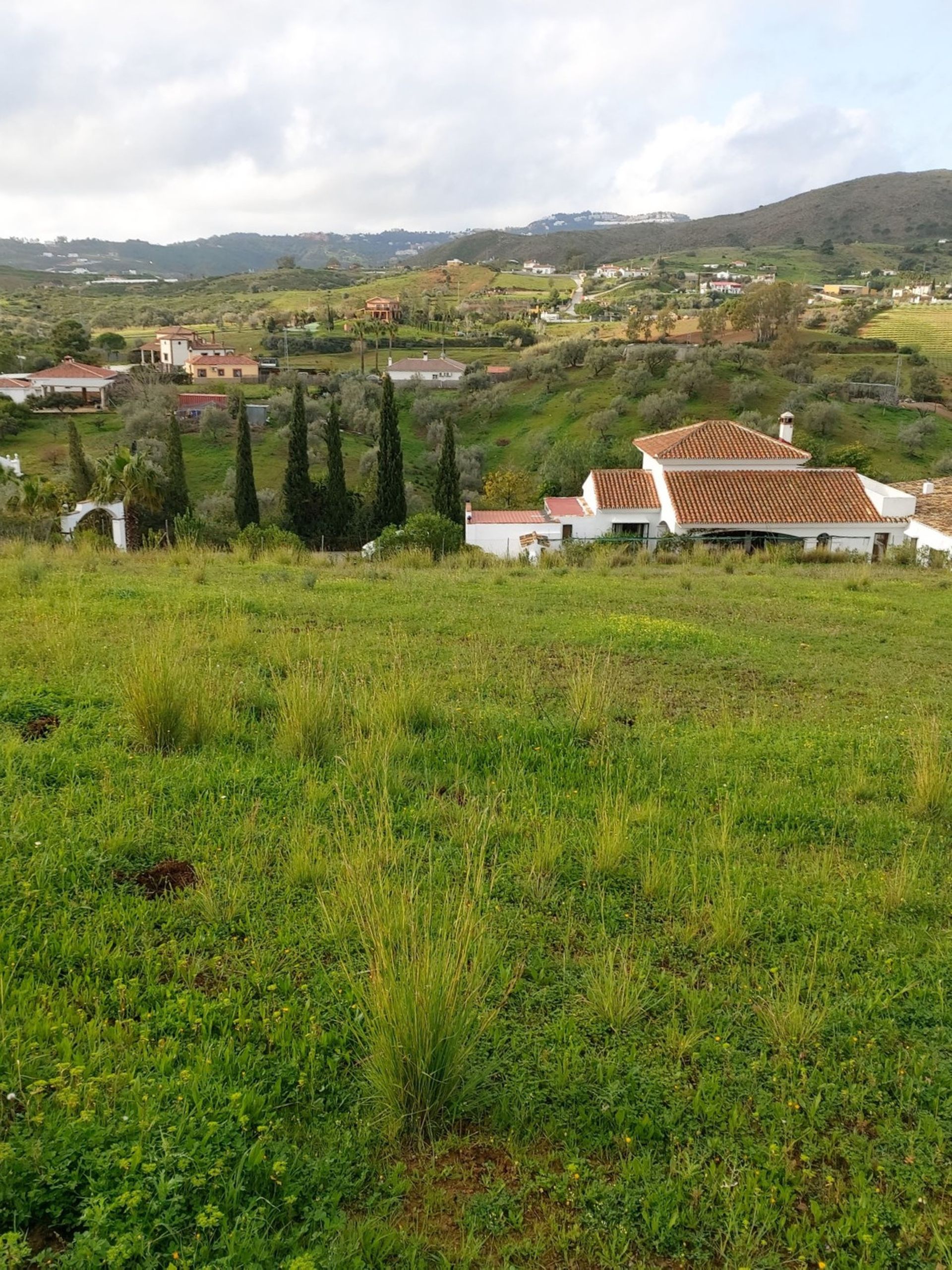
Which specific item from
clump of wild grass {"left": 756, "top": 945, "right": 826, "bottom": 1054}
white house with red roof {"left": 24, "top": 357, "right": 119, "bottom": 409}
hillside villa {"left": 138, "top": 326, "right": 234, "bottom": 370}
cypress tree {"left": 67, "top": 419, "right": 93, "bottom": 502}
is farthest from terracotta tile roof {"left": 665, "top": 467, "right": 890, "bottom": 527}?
hillside villa {"left": 138, "top": 326, "right": 234, "bottom": 370}

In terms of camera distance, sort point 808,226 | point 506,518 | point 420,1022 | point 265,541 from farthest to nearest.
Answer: point 808,226 < point 506,518 < point 265,541 < point 420,1022

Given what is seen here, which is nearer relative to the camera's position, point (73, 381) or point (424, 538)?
point (424, 538)

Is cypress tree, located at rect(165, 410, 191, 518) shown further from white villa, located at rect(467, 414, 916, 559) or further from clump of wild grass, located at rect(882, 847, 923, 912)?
clump of wild grass, located at rect(882, 847, 923, 912)

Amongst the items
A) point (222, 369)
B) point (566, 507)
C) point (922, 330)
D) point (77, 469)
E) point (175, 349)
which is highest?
point (175, 349)

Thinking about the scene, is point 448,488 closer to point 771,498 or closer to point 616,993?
point 771,498

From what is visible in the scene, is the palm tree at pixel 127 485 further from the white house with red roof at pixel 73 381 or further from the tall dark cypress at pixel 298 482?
the white house with red roof at pixel 73 381

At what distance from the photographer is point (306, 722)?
16.4 feet

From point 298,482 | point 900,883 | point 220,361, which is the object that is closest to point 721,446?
point 298,482

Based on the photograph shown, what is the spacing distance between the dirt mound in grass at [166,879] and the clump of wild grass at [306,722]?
1238 millimetres

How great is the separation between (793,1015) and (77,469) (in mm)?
41523

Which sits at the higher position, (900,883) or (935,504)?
(900,883)

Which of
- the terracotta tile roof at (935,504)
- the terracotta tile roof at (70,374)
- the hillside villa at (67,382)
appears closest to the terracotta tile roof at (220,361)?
the terracotta tile roof at (70,374)


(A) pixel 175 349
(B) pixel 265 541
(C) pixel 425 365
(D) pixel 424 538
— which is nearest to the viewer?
(B) pixel 265 541

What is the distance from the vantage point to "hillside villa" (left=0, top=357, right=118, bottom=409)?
193 feet
